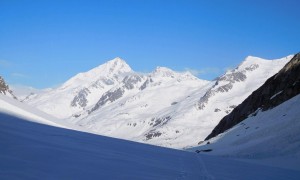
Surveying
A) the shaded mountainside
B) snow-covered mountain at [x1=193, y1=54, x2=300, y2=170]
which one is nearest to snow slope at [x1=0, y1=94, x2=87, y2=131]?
snow-covered mountain at [x1=193, y1=54, x2=300, y2=170]

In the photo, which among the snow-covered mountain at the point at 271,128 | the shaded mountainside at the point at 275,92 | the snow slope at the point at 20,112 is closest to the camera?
the snow slope at the point at 20,112

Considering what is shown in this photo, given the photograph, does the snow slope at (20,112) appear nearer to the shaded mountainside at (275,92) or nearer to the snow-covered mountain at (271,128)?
the snow-covered mountain at (271,128)

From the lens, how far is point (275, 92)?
105m

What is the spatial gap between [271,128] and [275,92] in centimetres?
4629

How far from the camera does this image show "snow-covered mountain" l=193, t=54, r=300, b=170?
45844mm

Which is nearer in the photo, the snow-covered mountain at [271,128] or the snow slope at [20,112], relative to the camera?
the snow slope at [20,112]

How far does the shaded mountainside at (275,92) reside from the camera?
93.5 m

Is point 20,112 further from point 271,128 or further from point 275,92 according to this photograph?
point 275,92

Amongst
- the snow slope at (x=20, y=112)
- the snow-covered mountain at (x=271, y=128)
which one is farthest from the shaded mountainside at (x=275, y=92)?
the snow slope at (x=20, y=112)

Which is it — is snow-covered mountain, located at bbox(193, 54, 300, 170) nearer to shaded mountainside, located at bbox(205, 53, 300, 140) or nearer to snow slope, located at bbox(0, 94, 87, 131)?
shaded mountainside, located at bbox(205, 53, 300, 140)

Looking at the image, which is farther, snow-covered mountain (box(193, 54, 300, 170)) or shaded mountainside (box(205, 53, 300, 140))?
shaded mountainside (box(205, 53, 300, 140))

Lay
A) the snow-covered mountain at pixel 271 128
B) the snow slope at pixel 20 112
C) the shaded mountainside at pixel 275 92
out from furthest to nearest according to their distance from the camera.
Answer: the shaded mountainside at pixel 275 92 < the snow-covered mountain at pixel 271 128 < the snow slope at pixel 20 112

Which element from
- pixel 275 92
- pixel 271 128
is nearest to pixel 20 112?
pixel 271 128

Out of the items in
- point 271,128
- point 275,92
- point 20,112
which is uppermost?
point 275,92
